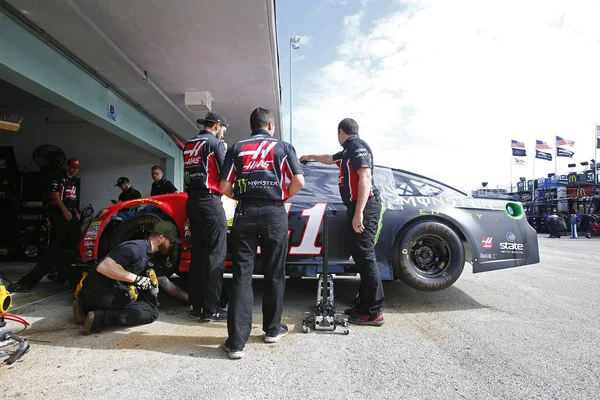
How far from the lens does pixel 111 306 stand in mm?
2926

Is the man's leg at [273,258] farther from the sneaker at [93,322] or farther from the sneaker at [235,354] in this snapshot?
the sneaker at [93,322]

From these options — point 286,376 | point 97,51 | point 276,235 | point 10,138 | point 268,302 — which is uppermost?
point 97,51

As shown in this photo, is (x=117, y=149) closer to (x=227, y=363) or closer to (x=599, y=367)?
(x=227, y=363)

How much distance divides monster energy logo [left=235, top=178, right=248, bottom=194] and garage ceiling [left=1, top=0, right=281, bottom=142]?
2.74 meters

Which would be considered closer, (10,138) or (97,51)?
(97,51)

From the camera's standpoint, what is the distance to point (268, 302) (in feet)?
8.41

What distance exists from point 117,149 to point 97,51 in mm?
4899

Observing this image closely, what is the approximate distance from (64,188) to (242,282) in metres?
3.84

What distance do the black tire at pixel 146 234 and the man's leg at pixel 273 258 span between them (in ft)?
4.74

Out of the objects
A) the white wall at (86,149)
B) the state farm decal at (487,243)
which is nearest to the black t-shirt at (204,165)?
the state farm decal at (487,243)

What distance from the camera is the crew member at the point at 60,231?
425cm

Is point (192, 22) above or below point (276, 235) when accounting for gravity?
above

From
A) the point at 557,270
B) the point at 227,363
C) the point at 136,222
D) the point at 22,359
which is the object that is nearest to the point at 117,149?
the point at 136,222

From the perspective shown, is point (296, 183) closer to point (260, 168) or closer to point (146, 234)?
point (260, 168)
